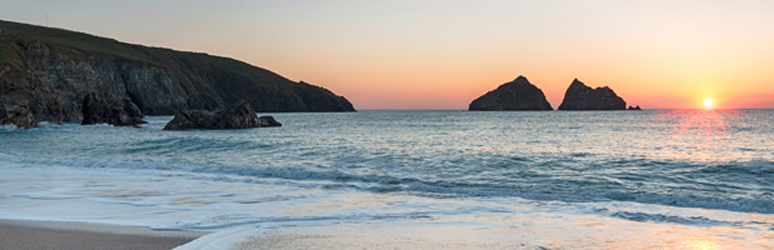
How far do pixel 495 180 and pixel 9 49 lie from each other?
258ft

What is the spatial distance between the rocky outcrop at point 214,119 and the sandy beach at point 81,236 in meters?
51.0

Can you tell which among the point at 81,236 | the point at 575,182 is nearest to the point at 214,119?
the point at 575,182

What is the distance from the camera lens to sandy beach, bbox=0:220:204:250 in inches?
285

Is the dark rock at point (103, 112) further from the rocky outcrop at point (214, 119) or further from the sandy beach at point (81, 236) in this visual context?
the sandy beach at point (81, 236)

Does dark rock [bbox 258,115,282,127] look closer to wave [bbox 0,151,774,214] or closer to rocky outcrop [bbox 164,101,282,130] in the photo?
rocky outcrop [bbox 164,101,282,130]

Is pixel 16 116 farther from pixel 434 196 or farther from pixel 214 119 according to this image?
pixel 434 196

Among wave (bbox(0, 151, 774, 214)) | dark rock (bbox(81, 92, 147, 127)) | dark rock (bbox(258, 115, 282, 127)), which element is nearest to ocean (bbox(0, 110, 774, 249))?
wave (bbox(0, 151, 774, 214))

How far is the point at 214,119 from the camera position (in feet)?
193

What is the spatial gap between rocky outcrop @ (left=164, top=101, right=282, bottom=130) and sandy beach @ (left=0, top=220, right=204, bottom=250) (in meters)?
51.0

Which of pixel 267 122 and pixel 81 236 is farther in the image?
pixel 267 122

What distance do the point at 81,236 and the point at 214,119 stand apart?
53057 millimetres

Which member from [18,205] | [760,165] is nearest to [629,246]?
[18,205]

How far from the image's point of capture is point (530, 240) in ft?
26.3

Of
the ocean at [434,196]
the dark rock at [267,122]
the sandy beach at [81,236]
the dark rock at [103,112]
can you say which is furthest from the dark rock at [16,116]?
the sandy beach at [81,236]
